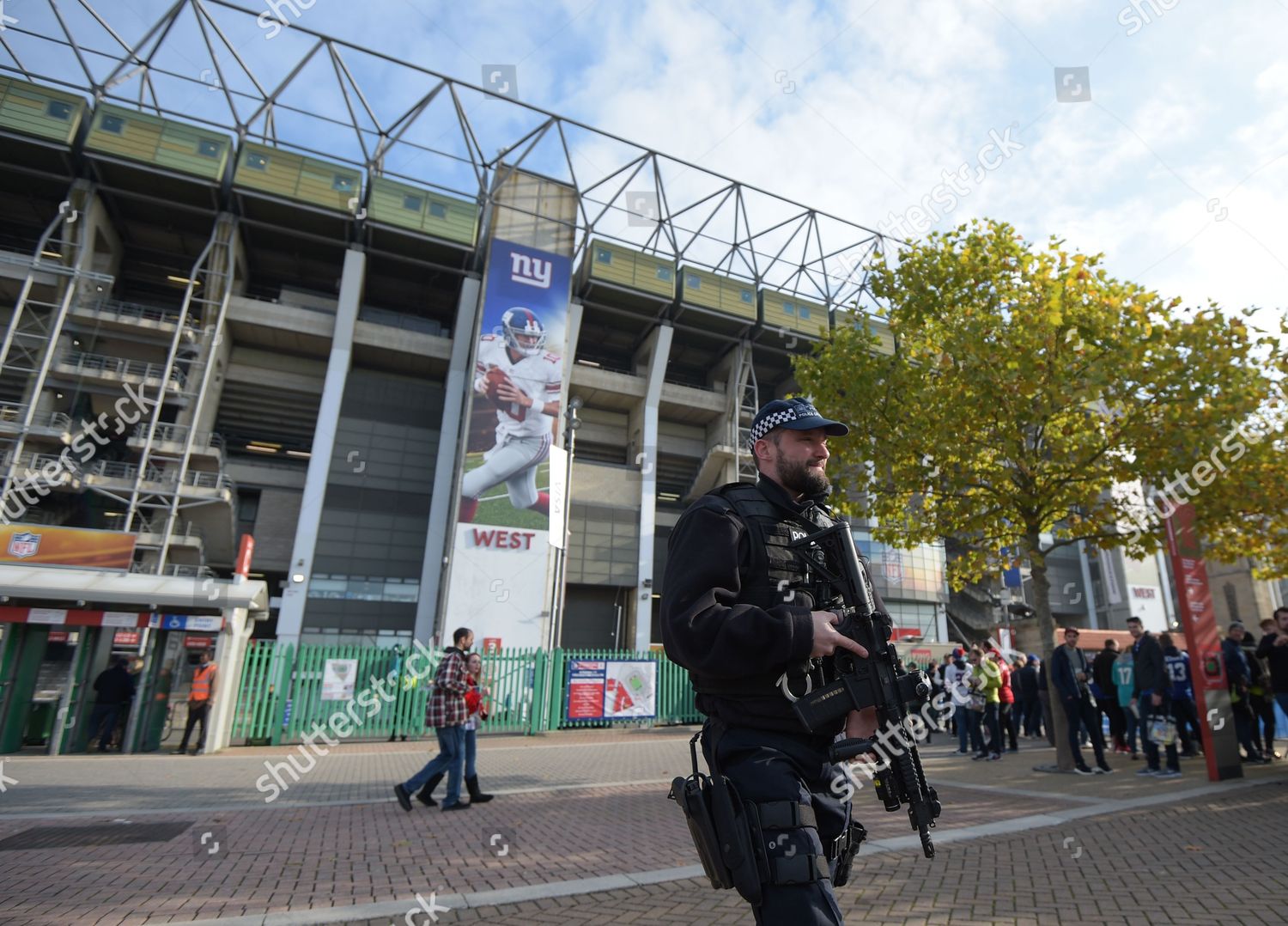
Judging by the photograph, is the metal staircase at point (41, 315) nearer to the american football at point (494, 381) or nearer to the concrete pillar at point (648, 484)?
the american football at point (494, 381)

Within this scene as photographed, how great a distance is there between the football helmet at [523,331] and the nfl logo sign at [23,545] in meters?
19.3

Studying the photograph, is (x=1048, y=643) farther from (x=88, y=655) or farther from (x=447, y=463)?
(x=447, y=463)

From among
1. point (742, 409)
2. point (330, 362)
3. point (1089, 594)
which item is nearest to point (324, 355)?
point (330, 362)

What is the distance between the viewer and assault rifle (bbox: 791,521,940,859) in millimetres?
2061

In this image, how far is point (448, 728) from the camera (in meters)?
7.57

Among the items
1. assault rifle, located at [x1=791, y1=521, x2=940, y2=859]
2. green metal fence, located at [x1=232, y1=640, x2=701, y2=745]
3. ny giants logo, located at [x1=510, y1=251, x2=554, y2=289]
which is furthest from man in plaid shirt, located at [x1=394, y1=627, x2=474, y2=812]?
ny giants logo, located at [x1=510, y1=251, x2=554, y2=289]

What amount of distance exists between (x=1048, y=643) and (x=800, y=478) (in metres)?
10.5

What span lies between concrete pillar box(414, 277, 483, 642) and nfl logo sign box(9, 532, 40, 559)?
48.5ft

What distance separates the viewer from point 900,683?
7.15 ft

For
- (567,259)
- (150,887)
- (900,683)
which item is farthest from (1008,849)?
(567,259)

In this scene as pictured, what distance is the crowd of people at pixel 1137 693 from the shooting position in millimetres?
9133

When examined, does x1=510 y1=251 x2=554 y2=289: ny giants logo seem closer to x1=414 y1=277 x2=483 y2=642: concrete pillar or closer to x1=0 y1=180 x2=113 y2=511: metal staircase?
x1=414 y1=277 x2=483 y2=642: concrete pillar

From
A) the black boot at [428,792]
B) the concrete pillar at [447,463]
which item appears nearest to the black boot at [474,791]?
the black boot at [428,792]

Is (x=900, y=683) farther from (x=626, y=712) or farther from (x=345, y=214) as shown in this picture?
(x=345, y=214)
